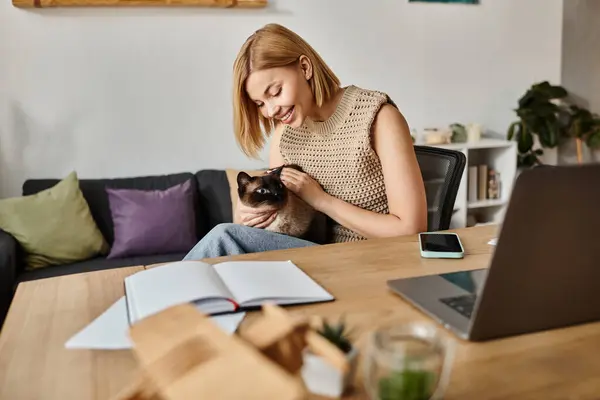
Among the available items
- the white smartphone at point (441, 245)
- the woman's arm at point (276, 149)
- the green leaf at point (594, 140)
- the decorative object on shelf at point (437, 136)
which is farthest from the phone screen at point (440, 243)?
the green leaf at point (594, 140)

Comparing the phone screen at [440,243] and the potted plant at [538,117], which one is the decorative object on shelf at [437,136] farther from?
the phone screen at [440,243]

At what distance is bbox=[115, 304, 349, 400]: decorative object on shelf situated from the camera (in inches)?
21.7

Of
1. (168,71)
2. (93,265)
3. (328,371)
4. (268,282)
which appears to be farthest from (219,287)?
(168,71)

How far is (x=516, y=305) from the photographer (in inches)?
31.0

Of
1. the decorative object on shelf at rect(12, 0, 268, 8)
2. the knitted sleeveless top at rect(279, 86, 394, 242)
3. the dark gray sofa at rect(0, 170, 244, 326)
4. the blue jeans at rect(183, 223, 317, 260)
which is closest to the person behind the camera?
the blue jeans at rect(183, 223, 317, 260)

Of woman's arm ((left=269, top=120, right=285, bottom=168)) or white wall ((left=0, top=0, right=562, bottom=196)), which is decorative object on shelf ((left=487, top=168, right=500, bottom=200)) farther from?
woman's arm ((left=269, top=120, right=285, bottom=168))

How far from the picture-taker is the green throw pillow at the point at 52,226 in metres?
2.54

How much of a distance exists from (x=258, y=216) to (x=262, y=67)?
1.30 ft

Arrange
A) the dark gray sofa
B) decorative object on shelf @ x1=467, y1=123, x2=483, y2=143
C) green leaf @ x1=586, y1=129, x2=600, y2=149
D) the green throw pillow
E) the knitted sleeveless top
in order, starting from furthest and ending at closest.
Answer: green leaf @ x1=586, y1=129, x2=600, y2=149, decorative object on shelf @ x1=467, y1=123, x2=483, y2=143, the green throw pillow, the dark gray sofa, the knitted sleeveless top

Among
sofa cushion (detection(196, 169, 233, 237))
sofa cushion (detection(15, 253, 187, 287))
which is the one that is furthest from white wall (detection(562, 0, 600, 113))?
sofa cushion (detection(15, 253, 187, 287))

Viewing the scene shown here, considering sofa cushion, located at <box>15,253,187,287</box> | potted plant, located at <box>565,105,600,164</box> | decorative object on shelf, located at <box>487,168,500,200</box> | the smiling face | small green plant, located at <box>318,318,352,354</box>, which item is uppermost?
A: the smiling face

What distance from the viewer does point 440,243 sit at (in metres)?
1.22

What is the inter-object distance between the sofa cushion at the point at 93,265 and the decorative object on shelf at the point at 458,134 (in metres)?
1.75

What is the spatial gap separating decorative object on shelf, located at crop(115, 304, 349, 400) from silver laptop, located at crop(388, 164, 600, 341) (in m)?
0.25
